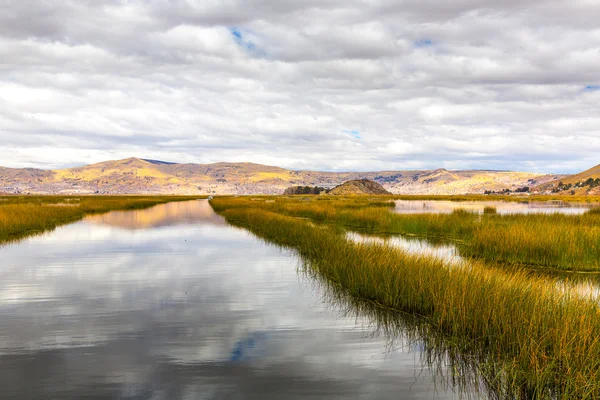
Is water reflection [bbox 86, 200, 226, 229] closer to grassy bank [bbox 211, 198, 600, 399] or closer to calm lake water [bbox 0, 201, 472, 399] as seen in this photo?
calm lake water [bbox 0, 201, 472, 399]

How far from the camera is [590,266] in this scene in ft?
53.2

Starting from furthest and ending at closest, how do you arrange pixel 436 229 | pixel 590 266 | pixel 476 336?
pixel 436 229 → pixel 590 266 → pixel 476 336

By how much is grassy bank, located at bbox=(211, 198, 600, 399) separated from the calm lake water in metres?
0.92

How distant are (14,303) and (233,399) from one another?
831cm

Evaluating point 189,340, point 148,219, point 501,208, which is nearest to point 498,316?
point 189,340

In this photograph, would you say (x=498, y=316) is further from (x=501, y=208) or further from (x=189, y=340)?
(x=501, y=208)

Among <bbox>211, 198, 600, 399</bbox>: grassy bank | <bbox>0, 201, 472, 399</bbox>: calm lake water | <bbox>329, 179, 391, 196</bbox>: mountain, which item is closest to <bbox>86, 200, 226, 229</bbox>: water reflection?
<bbox>0, 201, 472, 399</bbox>: calm lake water

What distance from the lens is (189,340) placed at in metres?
8.38

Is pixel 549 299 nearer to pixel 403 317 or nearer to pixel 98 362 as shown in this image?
pixel 403 317

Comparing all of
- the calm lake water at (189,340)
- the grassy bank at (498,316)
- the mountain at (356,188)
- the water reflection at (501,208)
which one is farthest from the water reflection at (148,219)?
the mountain at (356,188)

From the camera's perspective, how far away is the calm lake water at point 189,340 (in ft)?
21.3

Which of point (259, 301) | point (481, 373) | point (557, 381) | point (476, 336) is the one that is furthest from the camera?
point (259, 301)

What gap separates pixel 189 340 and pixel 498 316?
5860 mm

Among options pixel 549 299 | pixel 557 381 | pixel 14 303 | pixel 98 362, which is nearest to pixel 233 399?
pixel 98 362
